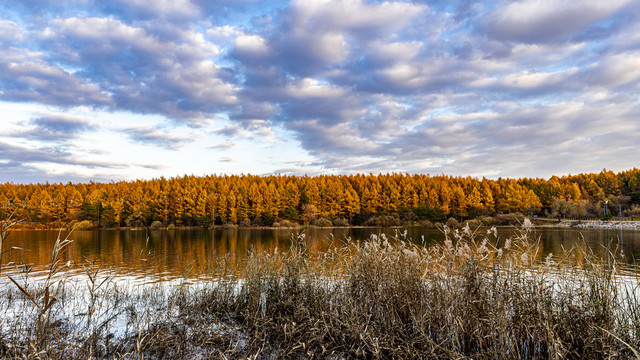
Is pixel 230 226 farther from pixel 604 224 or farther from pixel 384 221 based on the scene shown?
pixel 604 224

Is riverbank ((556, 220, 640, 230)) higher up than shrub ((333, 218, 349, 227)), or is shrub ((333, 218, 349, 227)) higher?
shrub ((333, 218, 349, 227))

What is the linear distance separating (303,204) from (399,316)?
7092cm

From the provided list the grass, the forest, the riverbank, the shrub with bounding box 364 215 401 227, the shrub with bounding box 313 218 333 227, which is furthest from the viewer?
the forest

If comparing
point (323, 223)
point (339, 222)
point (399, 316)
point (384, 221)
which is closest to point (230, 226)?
point (323, 223)

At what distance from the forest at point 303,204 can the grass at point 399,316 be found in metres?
60.4

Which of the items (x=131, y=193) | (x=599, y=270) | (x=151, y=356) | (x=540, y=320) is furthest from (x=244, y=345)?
(x=131, y=193)

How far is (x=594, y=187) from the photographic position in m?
84.4

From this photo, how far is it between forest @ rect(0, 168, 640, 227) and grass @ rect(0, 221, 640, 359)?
60.4m

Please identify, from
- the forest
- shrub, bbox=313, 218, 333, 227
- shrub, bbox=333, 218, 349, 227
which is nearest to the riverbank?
the forest

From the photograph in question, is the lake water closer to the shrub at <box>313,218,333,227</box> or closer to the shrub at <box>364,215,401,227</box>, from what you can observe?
the shrub at <box>313,218,333,227</box>

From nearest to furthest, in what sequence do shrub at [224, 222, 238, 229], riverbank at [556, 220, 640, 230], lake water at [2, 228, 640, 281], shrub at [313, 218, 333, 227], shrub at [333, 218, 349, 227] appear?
1. lake water at [2, 228, 640, 281]
2. riverbank at [556, 220, 640, 230]
3. shrub at [224, 222, 238, 229]
4. shrub at [313, 218, 333, 227]
5. shrub at [333, 218, 349, 227]

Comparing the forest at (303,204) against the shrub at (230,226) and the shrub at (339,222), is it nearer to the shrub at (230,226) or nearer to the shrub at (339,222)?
the shrub at (339,222)

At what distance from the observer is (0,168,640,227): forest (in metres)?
72.1

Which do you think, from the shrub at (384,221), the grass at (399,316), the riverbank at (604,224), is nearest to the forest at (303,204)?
the shrub at (384,221)
